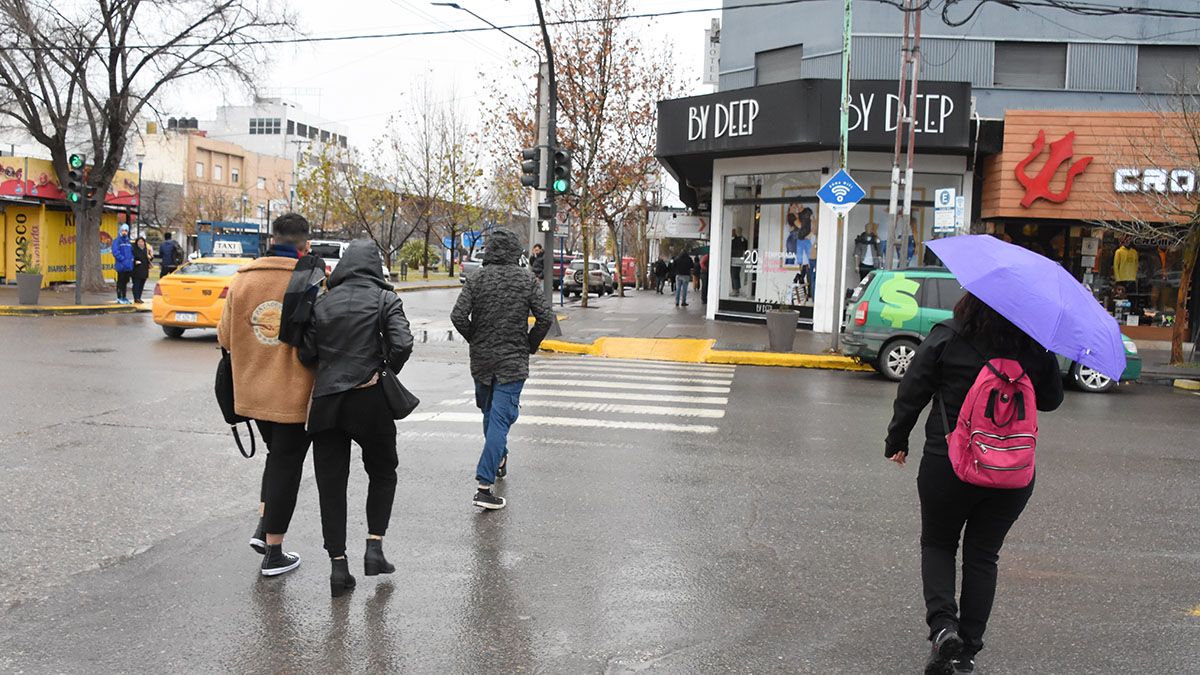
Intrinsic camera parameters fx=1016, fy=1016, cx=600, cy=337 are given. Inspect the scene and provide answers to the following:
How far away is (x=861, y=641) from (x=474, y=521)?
277 cm

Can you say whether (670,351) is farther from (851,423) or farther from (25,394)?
(25,394)

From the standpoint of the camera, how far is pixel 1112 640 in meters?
4.78

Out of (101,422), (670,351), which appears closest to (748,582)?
(101,422)

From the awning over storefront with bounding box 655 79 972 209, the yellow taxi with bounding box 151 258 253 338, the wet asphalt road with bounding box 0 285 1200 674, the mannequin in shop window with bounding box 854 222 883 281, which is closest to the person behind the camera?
the wet asphalt road with bounding box 0 285 1200 674

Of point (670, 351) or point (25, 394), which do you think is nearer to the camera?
point (25, 394)

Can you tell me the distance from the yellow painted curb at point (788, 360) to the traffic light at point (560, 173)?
15.1 ft

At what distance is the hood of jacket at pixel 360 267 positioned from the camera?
5.21 m

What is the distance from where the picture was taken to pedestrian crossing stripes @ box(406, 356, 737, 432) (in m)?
10.3

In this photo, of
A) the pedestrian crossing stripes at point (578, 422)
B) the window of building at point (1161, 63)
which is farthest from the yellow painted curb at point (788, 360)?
the window of building at point (1161, 63)

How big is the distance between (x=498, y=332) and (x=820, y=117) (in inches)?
655

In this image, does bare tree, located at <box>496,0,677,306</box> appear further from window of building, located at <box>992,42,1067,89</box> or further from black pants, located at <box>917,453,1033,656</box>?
black pants, located at <box>917,453,1033,656</box>

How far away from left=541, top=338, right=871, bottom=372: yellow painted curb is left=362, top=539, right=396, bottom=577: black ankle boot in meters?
12.4

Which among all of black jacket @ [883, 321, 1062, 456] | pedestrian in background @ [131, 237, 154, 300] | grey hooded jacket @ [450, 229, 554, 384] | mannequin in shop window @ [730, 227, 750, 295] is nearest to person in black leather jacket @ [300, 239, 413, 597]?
grey hooded jacket @ [450, 229, 554, 384]

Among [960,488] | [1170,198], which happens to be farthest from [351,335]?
[1170,198]
